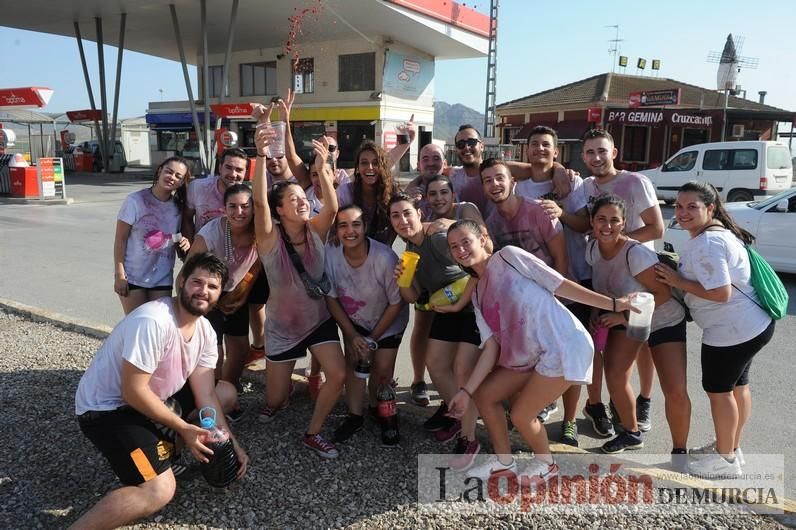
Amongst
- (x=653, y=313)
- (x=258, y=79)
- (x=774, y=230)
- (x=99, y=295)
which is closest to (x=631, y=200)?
(x=653, y=313)

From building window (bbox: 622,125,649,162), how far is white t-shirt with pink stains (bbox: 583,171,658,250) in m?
29.5

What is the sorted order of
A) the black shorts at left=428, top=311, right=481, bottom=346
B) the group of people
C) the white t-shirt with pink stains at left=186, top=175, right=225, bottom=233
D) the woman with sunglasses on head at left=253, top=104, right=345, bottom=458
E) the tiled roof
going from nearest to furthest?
the group of people < the woman with sunglasses on head at left=253, top=104, right=345, bottom=458 < the black shorts at left=428, top=311, right=481, bottom=346 < the white t-shirt with pink stains at left=186, top=175, right=225, bottom=233 < the tiled roof

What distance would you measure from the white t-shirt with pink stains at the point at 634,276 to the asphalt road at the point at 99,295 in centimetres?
89

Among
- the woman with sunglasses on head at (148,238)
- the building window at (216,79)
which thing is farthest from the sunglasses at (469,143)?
the building window at (216,79)

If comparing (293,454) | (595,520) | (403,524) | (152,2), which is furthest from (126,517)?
(152,2)

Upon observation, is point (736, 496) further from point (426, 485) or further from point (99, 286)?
point (99, 286)

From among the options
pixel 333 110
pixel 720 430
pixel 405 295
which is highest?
pixel 333 110

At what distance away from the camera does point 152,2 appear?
24.4 m

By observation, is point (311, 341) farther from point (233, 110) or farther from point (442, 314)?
point (233, 110)

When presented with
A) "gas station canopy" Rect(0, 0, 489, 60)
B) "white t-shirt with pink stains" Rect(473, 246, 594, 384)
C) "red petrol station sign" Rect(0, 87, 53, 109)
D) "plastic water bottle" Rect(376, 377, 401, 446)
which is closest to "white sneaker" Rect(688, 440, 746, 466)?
"white t-shirt with pink stains" Rect(473, 246, 594, 384)

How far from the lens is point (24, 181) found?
16547 mm

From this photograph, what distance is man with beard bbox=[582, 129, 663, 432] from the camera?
3744 millimetres

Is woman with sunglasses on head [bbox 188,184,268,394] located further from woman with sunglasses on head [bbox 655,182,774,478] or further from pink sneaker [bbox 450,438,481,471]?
woman with sunglasses on head [bbox 655,182,774,478]

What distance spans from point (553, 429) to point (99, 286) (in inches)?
240
